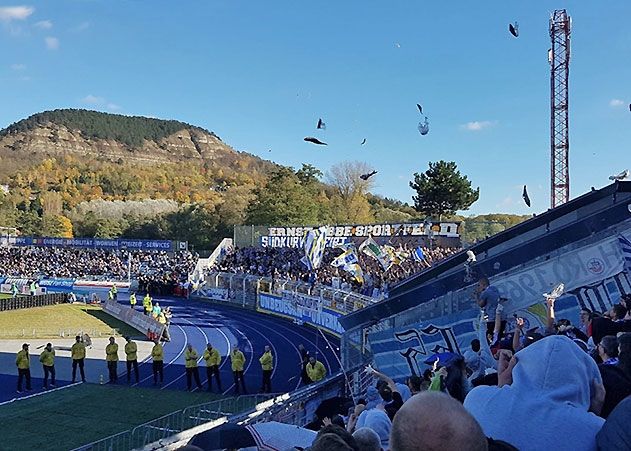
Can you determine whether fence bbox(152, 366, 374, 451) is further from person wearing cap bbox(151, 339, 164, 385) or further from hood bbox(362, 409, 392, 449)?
person wearing cap bbox(151, 339, 164, 385)

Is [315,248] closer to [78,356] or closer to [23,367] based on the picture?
[78,356]

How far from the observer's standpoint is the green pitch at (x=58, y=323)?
28.4m

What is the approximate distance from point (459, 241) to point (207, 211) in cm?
5292

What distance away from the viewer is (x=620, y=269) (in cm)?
1125

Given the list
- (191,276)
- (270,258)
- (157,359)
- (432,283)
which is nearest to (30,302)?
(191,276)

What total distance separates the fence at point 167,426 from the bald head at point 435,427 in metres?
9.07

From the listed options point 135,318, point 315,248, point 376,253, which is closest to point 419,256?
point 376,253

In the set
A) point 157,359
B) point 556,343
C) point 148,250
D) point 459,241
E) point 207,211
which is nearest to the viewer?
point 556,343

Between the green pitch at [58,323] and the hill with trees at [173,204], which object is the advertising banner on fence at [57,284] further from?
the hill with trees at [173,204]

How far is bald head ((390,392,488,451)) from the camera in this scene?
6.14ft

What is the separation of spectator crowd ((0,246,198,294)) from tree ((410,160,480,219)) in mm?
22580

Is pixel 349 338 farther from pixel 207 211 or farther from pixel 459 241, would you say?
pixel 207 211

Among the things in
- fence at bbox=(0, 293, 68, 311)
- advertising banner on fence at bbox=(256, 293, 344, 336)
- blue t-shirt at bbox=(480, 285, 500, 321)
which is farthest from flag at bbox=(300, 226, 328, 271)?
blue t-shirt at bbox=(480, 285, 500, 321)

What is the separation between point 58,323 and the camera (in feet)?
102
